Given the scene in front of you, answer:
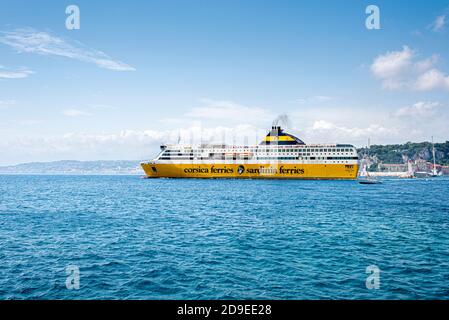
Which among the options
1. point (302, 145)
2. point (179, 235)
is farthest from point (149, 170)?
point (179, 235)

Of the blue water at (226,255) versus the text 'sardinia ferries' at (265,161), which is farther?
the text 'sardinia ferries' at (265,161)

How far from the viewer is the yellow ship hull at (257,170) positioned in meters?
81.7

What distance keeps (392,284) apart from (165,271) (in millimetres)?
9526

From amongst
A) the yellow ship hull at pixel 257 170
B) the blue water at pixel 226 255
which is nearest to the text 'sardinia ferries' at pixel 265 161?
the yellow ship hull at pixel 257 170

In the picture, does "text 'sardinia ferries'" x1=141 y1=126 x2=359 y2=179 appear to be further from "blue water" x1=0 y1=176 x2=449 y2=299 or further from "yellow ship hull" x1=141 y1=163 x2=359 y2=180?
"blue water" x1=0 y1=176 x2=449 y2=299

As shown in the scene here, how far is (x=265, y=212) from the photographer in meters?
30.9

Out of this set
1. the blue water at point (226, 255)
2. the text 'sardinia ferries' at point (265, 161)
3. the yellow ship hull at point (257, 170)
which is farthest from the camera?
the yellow ship hull at point (257, 170)

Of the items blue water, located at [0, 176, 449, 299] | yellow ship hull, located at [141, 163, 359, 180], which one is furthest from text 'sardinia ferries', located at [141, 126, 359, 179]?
blue water, located at [0, 176, 449, 299]

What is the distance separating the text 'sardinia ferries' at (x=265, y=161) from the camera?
81500 millimetres

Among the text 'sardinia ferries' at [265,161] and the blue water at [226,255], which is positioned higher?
the text 'sardinia ferries' at [265,161]

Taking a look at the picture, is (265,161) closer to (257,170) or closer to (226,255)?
(257,170)

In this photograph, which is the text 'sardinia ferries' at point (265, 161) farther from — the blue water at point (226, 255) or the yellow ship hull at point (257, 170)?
the blue water at point (226, 255)

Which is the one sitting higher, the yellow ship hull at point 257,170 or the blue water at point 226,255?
the yellow ship hull at point 257,170

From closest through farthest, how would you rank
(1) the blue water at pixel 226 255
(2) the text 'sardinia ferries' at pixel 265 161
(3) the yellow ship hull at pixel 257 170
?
1. (1) the blue water at pixel 226 255
2. (2) the text 'sardinia ferries' at pixel 265 161
3. (3) the yellow ship hull at pixel 257 170
